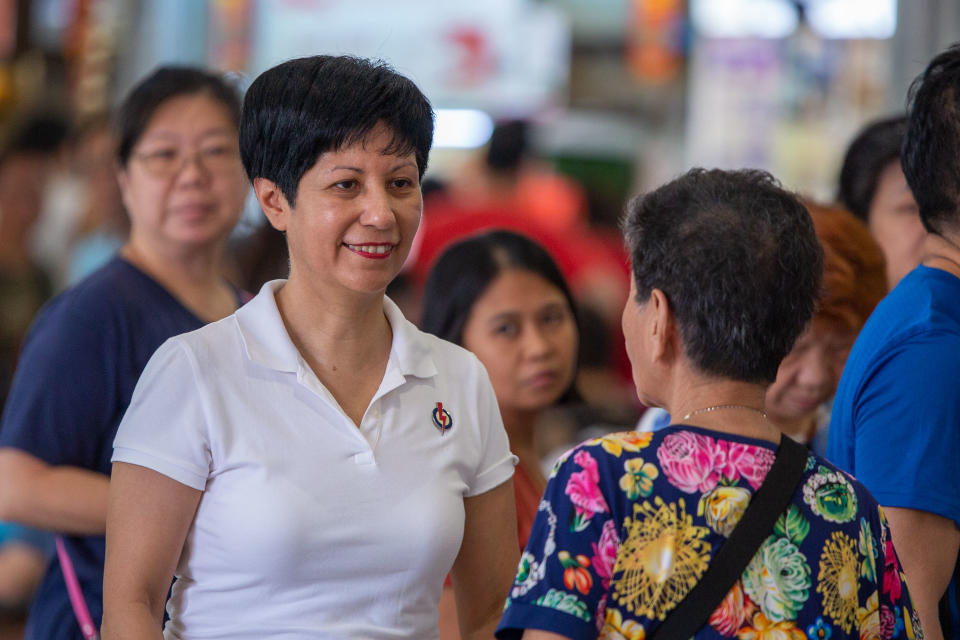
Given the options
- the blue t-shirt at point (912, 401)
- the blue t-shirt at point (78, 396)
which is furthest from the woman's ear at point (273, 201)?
the blue t-shirt at point (912, 401)

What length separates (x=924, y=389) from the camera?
1733mm

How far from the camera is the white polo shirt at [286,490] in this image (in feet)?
5.57

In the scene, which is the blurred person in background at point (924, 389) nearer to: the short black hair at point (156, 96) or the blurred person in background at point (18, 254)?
the short black hair at point (156, 96)

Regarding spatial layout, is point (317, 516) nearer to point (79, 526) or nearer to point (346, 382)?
point (346, 382)

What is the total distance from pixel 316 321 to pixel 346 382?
11cm

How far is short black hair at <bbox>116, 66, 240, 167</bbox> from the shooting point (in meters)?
2.58

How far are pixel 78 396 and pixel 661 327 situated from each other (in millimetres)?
1214

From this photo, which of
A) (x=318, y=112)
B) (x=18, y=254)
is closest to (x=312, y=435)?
(x=318, y=112)

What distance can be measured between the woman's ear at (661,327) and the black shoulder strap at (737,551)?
0.20 m

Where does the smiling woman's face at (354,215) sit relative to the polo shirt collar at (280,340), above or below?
above

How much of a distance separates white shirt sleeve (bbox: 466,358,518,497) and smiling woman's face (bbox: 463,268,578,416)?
654mm

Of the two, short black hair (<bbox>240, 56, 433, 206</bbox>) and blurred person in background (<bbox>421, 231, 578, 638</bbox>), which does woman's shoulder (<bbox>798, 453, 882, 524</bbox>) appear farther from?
blurred person in background (<bbox>421, 231, 578, 638</bbox>)

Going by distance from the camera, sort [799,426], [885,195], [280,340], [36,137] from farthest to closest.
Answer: [36,137] < [885,195] < [799,426] < [280,340]

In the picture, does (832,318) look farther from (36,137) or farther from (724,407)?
(36,137)
